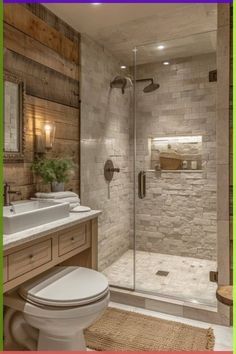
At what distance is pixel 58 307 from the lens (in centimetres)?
157

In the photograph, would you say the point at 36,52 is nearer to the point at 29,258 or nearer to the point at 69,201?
the point at 69,201

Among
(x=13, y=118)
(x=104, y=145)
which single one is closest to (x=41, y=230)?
(x=13, y=118)

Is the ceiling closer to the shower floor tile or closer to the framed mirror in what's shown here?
the framed mirror

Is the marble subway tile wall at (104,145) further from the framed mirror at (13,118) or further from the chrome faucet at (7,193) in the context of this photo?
the chrome faucet at (7,193)

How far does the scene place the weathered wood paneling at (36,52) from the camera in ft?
7.09

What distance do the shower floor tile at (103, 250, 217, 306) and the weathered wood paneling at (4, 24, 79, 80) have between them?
2123mm

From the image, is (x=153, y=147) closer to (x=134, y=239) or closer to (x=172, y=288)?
(x=134, y=239)

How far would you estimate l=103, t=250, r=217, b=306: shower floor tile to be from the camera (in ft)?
9.06

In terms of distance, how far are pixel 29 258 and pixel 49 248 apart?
0.18m

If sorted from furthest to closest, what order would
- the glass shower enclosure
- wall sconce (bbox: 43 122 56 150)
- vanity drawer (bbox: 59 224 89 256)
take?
the glass shower enclosure, wall sconce (bbox: 43 122 56 150), vanity drawer (bbox: 59 224 89 256)

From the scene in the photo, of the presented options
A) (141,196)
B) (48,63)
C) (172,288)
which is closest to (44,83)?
(48,63)

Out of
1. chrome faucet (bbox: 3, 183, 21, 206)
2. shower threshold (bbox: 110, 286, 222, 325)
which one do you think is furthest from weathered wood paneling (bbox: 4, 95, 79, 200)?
shower threshold (bbox: 110, 286, 222, 325)

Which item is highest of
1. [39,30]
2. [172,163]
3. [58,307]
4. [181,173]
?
[39,30]

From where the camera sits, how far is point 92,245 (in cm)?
235
